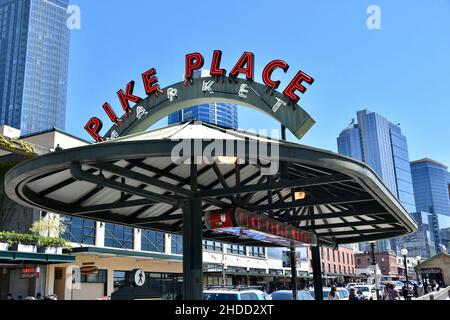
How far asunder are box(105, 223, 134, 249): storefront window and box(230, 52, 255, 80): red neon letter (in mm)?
21987

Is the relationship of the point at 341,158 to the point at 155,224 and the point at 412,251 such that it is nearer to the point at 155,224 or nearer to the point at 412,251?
the point at 155,224

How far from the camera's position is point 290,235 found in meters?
14.1

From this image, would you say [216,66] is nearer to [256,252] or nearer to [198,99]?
[198,99]

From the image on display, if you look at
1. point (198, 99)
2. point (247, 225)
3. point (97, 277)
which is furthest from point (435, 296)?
point (97, 277)

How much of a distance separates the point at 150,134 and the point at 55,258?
72.3 ft

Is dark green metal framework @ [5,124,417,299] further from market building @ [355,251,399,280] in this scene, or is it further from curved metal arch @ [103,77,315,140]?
market building @ [355,251,399,280]

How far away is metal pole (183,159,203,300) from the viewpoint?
33.1 ft

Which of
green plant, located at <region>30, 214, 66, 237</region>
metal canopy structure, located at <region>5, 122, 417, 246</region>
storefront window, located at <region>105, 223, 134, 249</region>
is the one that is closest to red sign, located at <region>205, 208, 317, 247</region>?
metal canopy structure, located at <region>5, 122, 417, 246</region>

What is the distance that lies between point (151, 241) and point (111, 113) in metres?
25.7

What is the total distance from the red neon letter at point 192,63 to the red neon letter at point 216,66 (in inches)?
23.6

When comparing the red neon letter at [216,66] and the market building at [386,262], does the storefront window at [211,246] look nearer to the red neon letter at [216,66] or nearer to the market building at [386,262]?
the red neon letter at [216,66]

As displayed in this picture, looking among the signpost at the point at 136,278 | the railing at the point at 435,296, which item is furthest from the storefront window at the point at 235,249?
the signpost at the point at 136,278

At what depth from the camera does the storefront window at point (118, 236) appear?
35.7m

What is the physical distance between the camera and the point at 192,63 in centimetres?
1778
